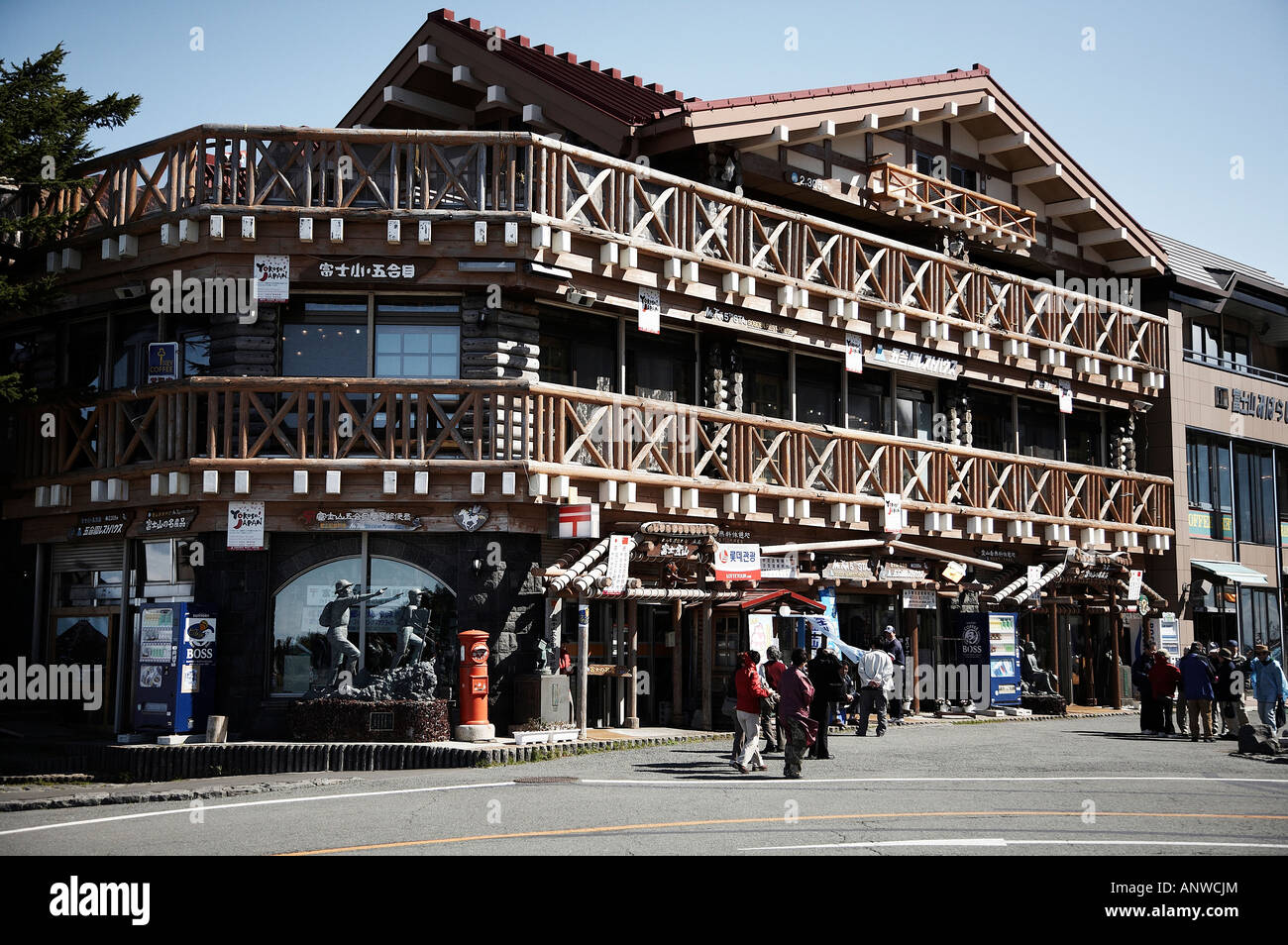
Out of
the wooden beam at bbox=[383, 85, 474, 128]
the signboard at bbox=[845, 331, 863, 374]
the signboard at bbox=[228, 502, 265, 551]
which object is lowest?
the signboard at bbox=[228, 502, 265, 551]

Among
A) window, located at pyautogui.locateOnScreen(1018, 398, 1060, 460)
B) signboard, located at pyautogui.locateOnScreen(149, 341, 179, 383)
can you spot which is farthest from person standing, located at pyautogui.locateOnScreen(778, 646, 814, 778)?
window, located at pyautogui.locateOnScreen(1018, 398, 1060, 460)

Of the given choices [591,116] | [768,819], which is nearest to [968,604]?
[591,116]

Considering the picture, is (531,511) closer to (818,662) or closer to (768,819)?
(818,662)

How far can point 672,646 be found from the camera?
2341 centimetres

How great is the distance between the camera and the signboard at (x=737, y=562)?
2255cm

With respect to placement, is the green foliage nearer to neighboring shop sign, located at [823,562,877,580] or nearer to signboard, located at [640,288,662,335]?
signboard, located at [640,288,662,335]

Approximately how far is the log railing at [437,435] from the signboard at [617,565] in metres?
1.14

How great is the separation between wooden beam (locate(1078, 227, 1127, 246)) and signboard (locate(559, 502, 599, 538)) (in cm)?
1783

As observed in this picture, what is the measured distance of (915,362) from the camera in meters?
27.7

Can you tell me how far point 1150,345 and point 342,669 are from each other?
21.7 meters

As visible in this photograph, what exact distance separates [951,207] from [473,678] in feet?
51.4

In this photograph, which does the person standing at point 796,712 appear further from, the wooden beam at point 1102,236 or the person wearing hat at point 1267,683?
the wooden beam at point 1102,236

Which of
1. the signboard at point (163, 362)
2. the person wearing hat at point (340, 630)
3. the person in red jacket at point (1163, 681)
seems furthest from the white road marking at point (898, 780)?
the signboard at point (163, 362)

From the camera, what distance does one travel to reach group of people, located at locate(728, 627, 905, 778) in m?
16.1
